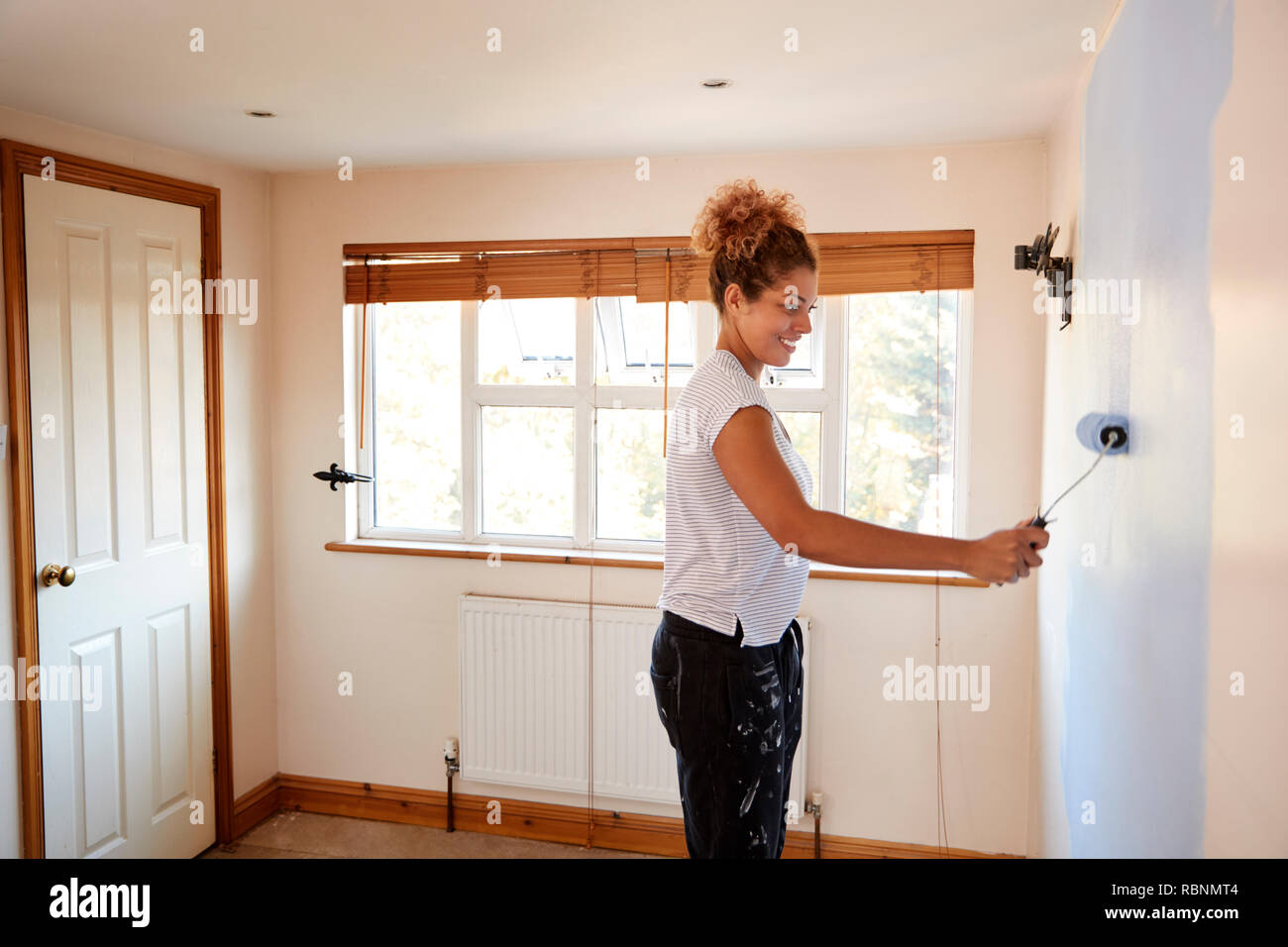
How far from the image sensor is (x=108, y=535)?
300cm

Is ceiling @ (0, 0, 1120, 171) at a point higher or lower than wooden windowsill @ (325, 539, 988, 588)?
higher

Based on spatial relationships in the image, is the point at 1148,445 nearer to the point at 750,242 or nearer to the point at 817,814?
the point at 750,242

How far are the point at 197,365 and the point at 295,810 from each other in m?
1.73

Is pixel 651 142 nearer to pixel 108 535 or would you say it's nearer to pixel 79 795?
pixel 108 535

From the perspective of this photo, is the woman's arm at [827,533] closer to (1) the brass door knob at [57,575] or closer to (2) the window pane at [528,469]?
(2) the window pane at [528,469]

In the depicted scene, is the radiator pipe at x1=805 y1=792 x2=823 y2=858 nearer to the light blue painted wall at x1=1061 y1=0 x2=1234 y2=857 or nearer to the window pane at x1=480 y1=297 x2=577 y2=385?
the light blue painted wall at x1=1061 y1=0 x2=1234 y2=857

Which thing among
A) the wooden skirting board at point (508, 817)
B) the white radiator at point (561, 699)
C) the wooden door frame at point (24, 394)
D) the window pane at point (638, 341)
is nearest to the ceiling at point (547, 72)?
the wooden door frame at point (24, 394)

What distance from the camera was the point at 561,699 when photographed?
3451 mm

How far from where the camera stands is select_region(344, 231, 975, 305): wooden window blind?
312 centimetres

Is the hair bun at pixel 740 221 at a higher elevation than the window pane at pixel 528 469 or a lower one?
higher

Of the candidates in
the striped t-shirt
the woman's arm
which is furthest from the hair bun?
the woman's arm

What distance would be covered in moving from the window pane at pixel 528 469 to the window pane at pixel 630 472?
0.13 meters

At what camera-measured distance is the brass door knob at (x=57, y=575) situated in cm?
277
